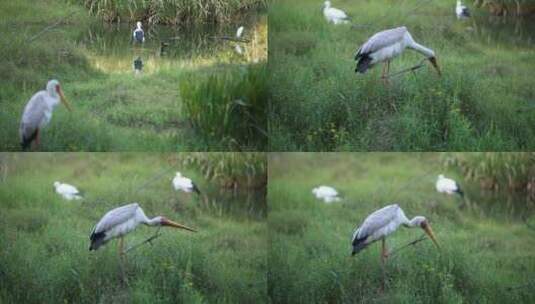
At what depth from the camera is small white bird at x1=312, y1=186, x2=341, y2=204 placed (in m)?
5.45

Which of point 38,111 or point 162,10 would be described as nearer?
point 38,111

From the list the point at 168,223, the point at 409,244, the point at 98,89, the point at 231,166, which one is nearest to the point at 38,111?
the point at 98,89

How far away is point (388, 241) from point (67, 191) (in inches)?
68.6

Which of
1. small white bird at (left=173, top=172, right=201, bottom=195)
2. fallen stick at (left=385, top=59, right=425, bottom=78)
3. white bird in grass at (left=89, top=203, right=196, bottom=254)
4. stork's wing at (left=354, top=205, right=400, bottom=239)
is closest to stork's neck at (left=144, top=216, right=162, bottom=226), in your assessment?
white bird in grass at (left=89, top=203, right=196, bottom=254)

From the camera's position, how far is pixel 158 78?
17.8 feet

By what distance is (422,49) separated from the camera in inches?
213

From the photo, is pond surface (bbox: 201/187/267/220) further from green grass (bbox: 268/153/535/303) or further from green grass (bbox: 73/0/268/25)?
green grass (bbox: 73/0/268/25)

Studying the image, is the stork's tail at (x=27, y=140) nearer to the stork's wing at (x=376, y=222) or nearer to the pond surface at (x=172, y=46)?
the pond surface at (x=172, y=46)

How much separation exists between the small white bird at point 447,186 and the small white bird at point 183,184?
1.31m

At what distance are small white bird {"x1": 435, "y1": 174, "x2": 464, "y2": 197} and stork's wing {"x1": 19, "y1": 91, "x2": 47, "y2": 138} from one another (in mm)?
2141

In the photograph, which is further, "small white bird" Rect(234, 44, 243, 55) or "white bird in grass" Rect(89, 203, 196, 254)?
"small white bird" Rect(234, 44, 243, 55)

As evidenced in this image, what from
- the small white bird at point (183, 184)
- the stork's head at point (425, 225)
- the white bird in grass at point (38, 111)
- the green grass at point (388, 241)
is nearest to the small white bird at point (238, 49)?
the green grass at point (388, 241)

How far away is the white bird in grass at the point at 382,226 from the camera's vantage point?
541 cm

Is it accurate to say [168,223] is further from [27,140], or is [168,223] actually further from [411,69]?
[411,69]
